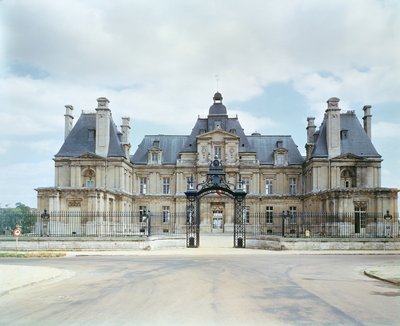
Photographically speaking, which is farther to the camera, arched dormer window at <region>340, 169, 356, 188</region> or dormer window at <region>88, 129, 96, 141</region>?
dormer window at <region>88, 129, 96, 141</region>

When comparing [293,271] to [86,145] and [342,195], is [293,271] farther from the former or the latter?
[86,145]

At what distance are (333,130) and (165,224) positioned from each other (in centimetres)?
2107

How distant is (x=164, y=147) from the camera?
6231 centimetres

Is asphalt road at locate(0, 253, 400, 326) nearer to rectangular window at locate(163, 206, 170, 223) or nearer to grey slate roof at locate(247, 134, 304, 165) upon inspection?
rectangular window at locate(163, 206, 170, 223)

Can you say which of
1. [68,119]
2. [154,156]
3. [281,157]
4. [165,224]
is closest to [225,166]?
[281,157]

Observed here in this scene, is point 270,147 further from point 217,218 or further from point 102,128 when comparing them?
point 102,128

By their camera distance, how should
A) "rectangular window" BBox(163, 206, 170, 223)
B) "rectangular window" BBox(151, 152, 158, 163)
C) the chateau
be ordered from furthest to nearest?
"rectangular window" BBox(151, 152, 158, 163)
"rectangular window" BBox(163, 206, 170, 223)
the chateau

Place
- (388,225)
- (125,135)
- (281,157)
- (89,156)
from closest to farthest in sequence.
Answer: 1. (388,225)
2. (89,156)
3. (125,135)
4. (281,157)

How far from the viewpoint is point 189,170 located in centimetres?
5931

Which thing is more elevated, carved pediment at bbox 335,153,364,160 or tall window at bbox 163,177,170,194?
carved pediment at bbox 335,153,364,160

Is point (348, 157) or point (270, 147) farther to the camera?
point (270, 147)

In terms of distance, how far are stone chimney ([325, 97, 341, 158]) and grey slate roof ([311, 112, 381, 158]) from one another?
579mm

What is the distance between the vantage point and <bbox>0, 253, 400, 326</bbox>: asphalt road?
9.06m

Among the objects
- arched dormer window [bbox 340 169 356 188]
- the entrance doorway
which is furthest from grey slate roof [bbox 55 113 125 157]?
arched dormer window [bbox 340 169 356 188]
